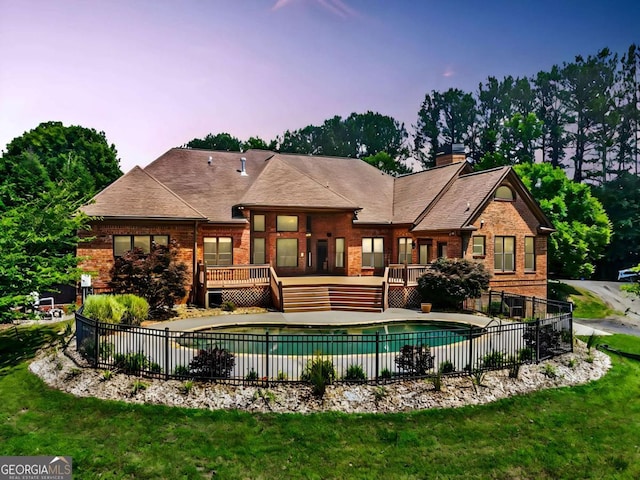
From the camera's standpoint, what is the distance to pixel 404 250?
95.9 feet

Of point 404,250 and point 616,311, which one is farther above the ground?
point 404,250

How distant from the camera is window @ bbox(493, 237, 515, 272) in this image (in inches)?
1044

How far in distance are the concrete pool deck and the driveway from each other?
13.6 ft

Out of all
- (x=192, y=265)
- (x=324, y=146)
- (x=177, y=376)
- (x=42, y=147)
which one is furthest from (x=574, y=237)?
(x=42, y=147)

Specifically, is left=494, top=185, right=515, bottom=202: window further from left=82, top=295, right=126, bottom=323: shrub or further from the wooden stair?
left=82, top=295, right=126, bottom=323: shrub

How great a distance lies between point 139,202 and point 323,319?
1173cm

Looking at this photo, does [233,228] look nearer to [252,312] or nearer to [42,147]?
[252,312]

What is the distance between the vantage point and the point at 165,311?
68.1 ft

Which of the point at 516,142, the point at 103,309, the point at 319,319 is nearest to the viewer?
the point at 103,309

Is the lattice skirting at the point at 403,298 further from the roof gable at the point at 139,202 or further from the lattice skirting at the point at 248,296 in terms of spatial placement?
the roof gable at the point at 139,202

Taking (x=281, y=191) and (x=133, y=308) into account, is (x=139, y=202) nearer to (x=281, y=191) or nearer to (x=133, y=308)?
(x=133, y=308)

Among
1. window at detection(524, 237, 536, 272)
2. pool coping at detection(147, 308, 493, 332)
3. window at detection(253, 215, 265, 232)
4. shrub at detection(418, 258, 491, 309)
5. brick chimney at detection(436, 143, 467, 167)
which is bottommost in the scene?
pool coping at detection(147, 308, 493, 332)

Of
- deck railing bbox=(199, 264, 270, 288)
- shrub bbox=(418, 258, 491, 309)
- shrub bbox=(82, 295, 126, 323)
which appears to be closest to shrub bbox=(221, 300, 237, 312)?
deck railing bbox=(199, 264, 270, 288)

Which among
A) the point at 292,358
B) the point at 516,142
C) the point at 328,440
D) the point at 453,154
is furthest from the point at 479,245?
the point at 516,142
